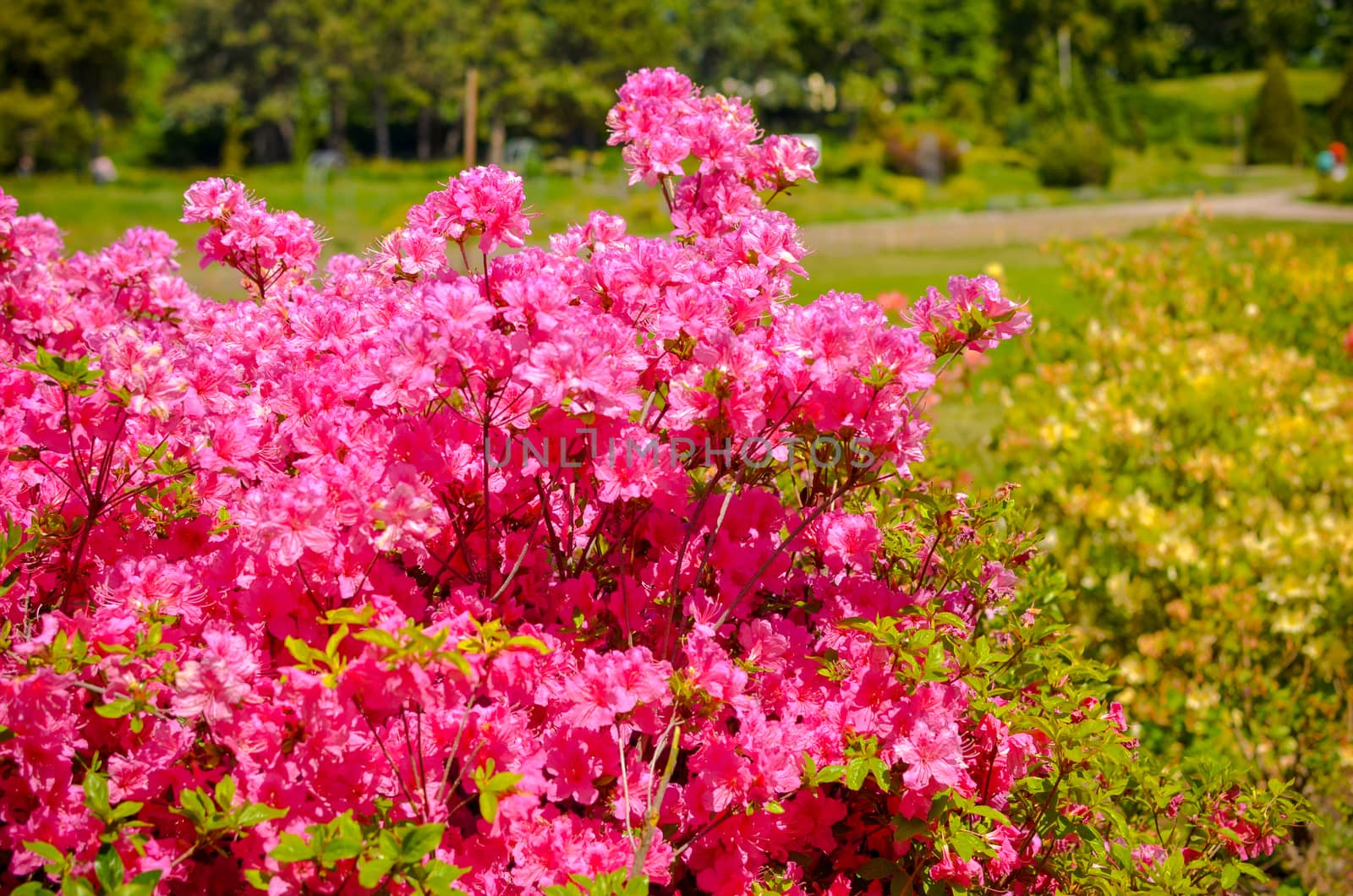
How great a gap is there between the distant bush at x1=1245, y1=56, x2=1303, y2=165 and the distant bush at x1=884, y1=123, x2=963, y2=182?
1333 cm

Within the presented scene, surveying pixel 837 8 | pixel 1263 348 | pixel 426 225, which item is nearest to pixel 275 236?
pixel 426 225

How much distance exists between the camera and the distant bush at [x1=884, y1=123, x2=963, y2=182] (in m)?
35.3

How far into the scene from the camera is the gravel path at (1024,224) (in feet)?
65.8

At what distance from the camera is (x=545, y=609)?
5.90 feet

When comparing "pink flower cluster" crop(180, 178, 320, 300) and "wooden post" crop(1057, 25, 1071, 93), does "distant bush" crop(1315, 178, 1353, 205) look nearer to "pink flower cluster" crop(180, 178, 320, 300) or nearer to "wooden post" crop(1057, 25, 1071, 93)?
"wooden post" crop(1057, 25, 1071, 93)

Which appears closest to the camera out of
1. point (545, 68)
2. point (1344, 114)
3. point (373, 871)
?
point (373, 871)

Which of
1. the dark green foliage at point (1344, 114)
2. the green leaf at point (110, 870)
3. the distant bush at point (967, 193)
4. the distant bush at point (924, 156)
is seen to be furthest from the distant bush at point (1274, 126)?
the green leaf at point (110, 870)

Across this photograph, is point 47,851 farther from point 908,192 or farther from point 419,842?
point 908,192

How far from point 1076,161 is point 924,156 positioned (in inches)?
177

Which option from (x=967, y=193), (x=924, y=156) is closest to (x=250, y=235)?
(x=967, y=193)

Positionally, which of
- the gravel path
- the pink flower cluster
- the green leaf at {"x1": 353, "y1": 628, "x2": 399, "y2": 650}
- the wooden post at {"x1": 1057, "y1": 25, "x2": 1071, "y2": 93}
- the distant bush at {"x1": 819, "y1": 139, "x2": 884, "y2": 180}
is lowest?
the gravel path

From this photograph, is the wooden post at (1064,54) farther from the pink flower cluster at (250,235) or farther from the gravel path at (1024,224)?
the pink flower cluster at (250,235)

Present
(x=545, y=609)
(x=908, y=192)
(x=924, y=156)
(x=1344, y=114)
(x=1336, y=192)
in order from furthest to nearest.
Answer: (x=1344, y=114) < (x=924, y=156) < (x=908, y=192) < (x=1336, y=192) < (x=545, y=609)

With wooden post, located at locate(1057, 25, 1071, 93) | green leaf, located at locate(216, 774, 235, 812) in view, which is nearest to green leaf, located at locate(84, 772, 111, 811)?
green leaf, located at locate(216, 774, 235, 812)
